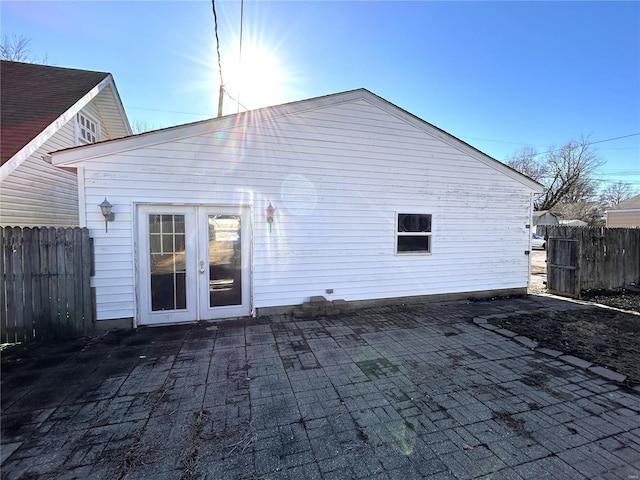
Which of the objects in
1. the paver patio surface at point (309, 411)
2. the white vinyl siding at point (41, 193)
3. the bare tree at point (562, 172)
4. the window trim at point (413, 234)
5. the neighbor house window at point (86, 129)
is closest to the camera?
the paver patio surface at point (309, 411)

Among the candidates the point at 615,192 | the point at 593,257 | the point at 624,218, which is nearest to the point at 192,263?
the point at 593,257

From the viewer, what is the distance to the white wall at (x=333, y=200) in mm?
4957

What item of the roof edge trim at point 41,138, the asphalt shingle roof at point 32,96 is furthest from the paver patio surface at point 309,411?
the asphalt shingle roof at point 32,96

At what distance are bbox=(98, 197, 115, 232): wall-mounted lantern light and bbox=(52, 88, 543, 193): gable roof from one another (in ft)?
2.61

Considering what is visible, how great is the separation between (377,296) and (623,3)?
909 centimetres

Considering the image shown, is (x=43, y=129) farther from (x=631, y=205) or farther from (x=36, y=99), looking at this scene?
(x=631, y=205)

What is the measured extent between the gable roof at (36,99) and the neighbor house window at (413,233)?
25.2 feet

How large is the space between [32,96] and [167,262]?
238 inches

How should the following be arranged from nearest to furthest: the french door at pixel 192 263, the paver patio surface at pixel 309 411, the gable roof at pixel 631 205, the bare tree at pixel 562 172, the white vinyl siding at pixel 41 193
Answer: the paver patio surface at pixel 309 411 < the french door at pixel 192 263 < the white vinyl siding at pixel 41 193 < the gable roof at pixel 631 205 < the bare tree at pixel 562 172

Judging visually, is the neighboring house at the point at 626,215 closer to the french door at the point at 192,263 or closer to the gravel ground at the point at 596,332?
the gravel ground at the point at 596,332

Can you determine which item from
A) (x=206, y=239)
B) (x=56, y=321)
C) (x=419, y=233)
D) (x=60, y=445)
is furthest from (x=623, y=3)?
(x=56, y=321)

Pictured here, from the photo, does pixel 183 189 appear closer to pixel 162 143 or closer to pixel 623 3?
pixel 162 143

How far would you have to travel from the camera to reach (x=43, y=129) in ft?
19.1

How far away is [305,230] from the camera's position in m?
5.88
